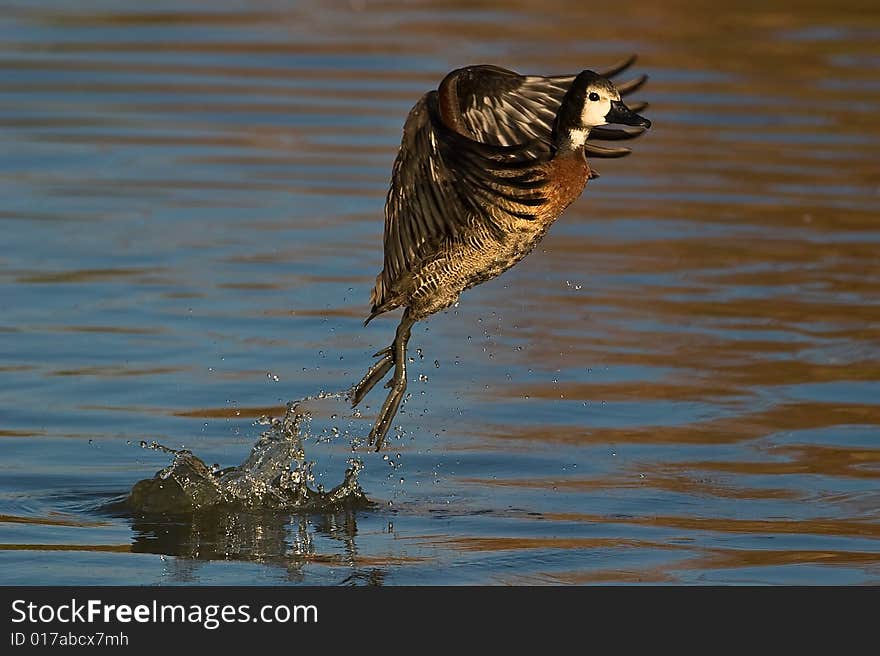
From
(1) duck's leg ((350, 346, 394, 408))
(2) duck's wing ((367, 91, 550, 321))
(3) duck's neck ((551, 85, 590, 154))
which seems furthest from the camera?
(1) duck's leg ((350, 346, 394, 408))

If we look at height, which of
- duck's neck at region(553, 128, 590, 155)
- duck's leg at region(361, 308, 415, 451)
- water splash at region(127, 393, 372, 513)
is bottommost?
water splash at region(127, 393, 372, 513)

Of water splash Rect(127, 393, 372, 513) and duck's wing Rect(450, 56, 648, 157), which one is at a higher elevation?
duck's wing Rect(450, 56, 648, 157)

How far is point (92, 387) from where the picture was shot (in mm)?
10234

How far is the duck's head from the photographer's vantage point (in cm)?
773

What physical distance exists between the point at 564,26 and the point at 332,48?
290cm

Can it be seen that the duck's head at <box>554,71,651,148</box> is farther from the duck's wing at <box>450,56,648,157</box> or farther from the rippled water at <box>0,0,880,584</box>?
the rippled water at <box>0,0,880,584</box>

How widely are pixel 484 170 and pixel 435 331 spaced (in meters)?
4.38

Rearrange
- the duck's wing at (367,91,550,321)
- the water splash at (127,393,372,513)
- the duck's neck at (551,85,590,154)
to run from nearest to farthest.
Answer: the duck's wing at (367,91,550,321) < the duck's neck at (551,85,590,154) < the water splash at (127,393,372,513)

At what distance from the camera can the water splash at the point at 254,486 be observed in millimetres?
8539

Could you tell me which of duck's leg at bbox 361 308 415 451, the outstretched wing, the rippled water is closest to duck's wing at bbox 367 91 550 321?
the outstretched wing

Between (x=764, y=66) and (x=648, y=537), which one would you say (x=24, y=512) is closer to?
(x=648, y=537)

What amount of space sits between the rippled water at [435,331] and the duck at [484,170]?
3.61ft

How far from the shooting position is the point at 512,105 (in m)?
8.27

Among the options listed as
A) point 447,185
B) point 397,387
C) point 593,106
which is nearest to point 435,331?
point 397,387
